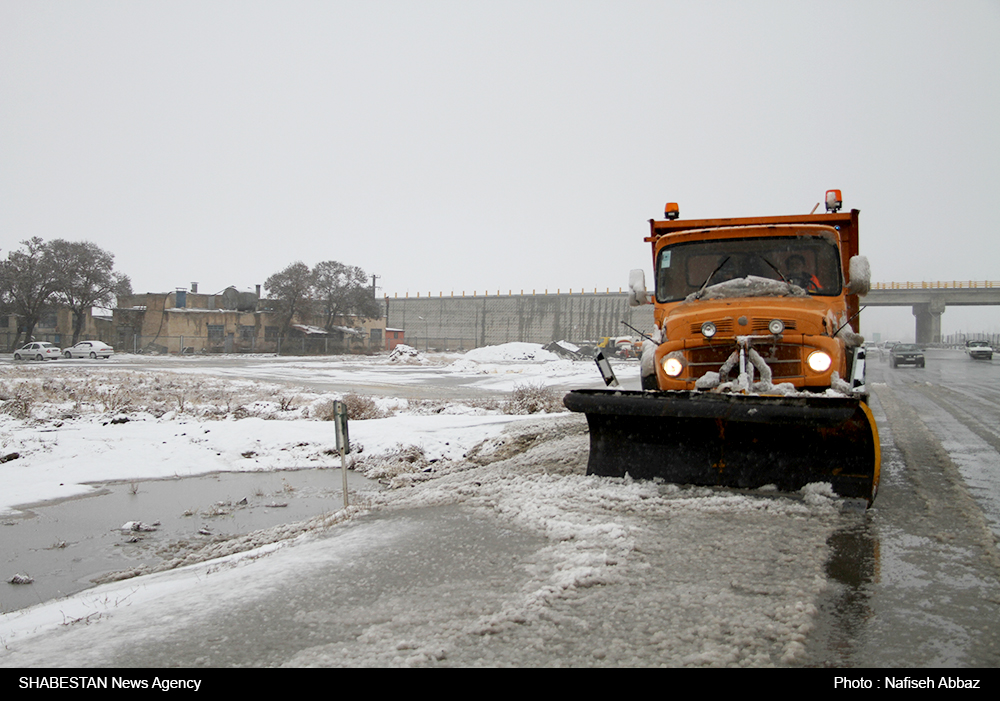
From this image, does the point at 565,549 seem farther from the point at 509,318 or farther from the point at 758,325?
the point at 509,318

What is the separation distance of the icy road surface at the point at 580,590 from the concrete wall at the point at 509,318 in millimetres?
79456

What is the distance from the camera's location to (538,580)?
4105 millimetres

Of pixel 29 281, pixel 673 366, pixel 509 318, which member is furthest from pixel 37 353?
pixel 509 318

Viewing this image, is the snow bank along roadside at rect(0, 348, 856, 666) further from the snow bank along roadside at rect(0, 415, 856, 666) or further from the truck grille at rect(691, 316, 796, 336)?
the truck grille at rect(691, 316, 796, 336)

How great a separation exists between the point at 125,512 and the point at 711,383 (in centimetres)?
620

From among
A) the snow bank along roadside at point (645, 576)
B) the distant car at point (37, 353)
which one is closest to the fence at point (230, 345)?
the distant car at point (37, 353)

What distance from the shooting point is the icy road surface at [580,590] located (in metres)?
3.20

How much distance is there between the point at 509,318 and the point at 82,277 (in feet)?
170

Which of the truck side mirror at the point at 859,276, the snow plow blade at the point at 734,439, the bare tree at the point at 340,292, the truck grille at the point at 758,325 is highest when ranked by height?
the bare tree at the point at 340,292

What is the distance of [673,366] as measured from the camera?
6477mm

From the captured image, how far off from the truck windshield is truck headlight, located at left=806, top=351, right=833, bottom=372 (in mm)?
1143

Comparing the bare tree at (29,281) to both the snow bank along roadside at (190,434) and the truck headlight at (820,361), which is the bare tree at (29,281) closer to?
the snow bank along roadside at (190,434)
